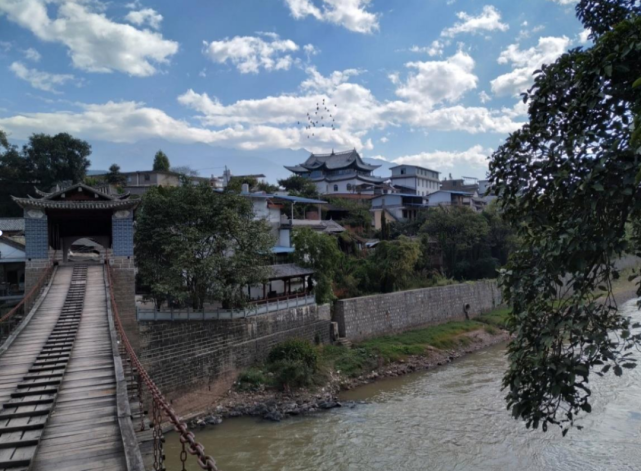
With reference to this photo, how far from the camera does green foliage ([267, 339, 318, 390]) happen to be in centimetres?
1695

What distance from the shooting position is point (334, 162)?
182 feet

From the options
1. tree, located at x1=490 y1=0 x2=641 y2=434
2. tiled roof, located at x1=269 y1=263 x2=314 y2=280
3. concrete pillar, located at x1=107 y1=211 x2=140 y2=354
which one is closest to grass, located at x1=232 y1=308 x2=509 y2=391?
tiled roof, located at x1=269 y1=263 x2=314 y2=280

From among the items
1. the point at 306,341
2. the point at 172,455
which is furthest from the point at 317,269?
the point at 172,455

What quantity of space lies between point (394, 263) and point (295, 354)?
1036 cm

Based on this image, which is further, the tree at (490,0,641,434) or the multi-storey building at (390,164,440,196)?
the multi-storey building at (390,164,440,196)

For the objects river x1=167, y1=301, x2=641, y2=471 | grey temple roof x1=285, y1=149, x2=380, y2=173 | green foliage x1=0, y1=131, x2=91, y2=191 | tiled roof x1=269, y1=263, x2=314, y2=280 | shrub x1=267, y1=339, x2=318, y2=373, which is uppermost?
grey temple roof x1=285, y1=149, x2=380, y2=173

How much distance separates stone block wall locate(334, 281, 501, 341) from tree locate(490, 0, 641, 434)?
13.8 meters

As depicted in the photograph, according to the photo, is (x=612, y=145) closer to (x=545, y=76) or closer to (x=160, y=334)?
(x=545, y=76)

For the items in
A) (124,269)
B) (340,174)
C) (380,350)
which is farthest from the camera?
(340,174)

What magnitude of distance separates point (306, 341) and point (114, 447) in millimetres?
14856

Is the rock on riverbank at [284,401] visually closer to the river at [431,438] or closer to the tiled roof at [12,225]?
the river at [431,438]

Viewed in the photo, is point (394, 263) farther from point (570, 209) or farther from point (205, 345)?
point (570, 209)

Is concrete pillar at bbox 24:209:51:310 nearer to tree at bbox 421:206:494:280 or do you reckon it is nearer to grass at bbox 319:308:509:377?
grass at bbox 319:308:509:377

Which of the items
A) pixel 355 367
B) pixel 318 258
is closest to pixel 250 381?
pixel 355 367
